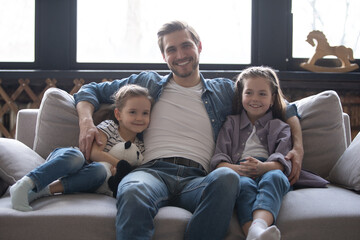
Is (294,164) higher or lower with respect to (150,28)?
lower

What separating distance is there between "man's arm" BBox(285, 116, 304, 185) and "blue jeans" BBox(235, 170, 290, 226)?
11cm

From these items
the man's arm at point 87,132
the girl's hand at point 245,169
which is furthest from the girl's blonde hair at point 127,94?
the girl's hand at point 245,169

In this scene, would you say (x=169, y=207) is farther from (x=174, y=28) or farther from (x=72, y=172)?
(x=174, y=28)

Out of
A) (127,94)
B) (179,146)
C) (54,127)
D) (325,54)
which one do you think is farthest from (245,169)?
(325,54)

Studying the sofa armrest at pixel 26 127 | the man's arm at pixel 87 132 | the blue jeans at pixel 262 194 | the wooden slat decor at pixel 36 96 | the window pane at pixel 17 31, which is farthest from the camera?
the window pane at pixel 17 31

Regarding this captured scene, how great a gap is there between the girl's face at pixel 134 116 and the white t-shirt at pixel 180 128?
67 mm

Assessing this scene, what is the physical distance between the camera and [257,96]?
1859 mm

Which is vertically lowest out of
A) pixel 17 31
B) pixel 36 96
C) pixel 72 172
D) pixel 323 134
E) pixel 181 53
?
pixel 72 172

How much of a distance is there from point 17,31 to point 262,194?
226 cm

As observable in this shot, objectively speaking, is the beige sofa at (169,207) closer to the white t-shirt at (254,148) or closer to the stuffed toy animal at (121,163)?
the stuffed toy animal at (121,163)

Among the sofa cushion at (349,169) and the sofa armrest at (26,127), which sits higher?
the sofa armrest at (26,127)

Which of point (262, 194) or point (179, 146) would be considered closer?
point (262, 194)

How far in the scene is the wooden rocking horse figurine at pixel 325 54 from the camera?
2.83m

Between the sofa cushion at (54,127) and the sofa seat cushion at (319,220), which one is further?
the sofa cushion at (54,127)
